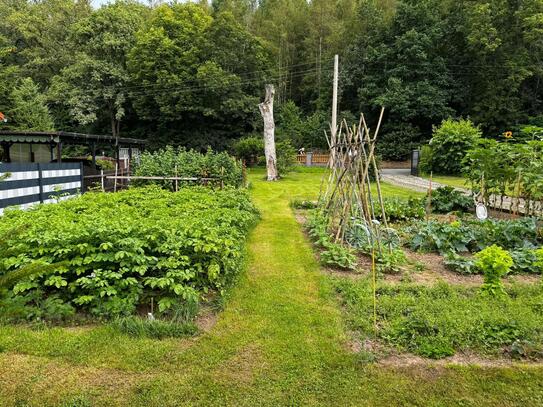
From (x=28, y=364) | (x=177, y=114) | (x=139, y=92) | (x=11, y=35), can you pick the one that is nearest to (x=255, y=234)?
(x=28, y=364)

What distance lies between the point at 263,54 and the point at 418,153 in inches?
549

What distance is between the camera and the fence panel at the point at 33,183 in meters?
7.06

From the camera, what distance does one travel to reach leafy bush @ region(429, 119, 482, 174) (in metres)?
16.0

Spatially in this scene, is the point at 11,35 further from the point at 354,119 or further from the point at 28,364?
the point at 28,364

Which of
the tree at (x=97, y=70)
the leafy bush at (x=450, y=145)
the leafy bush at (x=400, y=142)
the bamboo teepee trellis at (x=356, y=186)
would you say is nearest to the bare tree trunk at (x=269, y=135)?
the leafy bush at (x=450, y=145)

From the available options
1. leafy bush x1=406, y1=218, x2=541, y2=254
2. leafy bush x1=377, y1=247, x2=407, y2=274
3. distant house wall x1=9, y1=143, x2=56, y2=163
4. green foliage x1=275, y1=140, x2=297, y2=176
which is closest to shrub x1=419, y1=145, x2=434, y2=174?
green foliage x1=275, y1=140, x2=297, y2=176

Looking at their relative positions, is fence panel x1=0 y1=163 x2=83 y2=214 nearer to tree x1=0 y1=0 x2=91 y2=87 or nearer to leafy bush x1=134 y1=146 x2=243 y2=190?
leafy bush x1=134 y1=146 x2=243 y2=190

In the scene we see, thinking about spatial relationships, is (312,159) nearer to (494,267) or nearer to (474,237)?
(474,237)

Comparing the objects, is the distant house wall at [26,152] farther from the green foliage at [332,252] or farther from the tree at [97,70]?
the green foliage at [332,252]

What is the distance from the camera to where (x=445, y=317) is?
3.45 metres

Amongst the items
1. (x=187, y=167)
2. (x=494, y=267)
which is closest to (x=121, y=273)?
(x=494, y=267)

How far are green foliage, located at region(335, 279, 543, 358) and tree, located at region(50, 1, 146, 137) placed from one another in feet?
84.8

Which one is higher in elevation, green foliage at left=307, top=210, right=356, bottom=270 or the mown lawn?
green foliage at left=307, top=210, right=356, bottom=270

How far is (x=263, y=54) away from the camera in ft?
89.4
